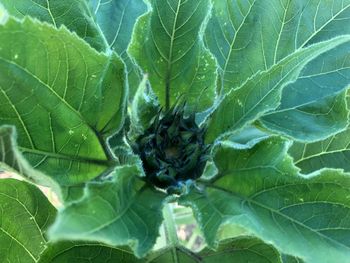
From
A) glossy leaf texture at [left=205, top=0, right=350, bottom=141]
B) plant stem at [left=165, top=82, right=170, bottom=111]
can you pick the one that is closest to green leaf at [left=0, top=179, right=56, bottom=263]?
plant stem at [left=165, top=82, right=170, bottom=111]

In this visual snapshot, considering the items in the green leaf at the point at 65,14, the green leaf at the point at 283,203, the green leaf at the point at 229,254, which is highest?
the green leaf at the point at 65,14

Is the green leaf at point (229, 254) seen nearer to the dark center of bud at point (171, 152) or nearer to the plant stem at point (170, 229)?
the plant stem at point (170, 229)

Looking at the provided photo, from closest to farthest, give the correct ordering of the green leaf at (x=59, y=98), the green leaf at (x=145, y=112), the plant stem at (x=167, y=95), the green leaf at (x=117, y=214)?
1. the green leaf at (x=117, y=214)
2. the green leaf at (x=59, y=98)
3. the green leaf at (x=145, y=112)
4. the plant stem at (x=167, y=95)

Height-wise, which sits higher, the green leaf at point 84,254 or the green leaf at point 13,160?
the green leaf at point 13,160

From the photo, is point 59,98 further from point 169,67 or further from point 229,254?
point 229,254

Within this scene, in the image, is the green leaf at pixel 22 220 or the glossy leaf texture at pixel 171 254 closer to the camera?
the glossy leaf texture at pixel 171 254

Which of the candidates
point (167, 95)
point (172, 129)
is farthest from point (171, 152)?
point (167, 95)

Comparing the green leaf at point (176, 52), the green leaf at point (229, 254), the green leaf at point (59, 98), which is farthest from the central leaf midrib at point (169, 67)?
the green leaf at point (229, 254)

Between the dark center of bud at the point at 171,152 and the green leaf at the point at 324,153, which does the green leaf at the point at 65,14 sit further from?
the green leaf at the point at 324,153

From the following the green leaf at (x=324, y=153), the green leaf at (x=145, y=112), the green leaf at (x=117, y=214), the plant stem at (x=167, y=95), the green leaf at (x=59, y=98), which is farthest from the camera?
the green leaf at (x=324, y=153)
